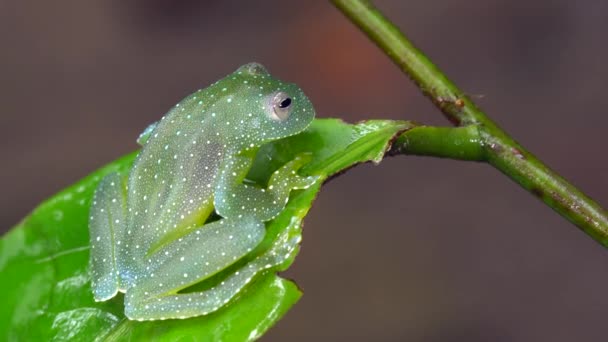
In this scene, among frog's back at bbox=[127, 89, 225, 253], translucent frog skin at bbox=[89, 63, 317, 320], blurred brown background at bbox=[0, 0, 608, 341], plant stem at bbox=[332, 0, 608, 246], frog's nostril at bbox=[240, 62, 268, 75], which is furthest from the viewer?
blurred brown background at bbox=[0, 0, 608, 341]

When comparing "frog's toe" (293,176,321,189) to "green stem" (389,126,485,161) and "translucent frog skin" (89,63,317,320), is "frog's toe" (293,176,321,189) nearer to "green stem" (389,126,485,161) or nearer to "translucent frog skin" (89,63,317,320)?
"translucent frog skin" (89,63,317,320)

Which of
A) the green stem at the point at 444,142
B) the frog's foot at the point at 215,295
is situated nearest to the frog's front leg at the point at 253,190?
Answer: the frog's foot at the point at 215,295

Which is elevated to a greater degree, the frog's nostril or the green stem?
the frog's nostril

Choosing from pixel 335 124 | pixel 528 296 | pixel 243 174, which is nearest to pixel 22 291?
pixel 243 174

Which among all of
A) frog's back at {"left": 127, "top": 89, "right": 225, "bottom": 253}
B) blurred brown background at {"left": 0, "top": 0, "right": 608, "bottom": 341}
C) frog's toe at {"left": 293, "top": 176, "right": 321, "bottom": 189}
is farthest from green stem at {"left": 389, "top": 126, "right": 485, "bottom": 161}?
blurred brown background at {"left": 0, "top": 0, "right": 608, "bottom": 341}

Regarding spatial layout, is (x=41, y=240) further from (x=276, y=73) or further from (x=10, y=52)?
(x=10, y=52)

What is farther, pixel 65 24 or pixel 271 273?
pixel 65 24

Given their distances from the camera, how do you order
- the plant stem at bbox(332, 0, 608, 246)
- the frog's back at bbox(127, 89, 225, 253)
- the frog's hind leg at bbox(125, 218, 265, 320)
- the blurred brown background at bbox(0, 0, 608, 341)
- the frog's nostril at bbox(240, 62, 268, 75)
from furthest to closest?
the blurred brown background at bbox(0, 0, 608, 341) → the frog's nostril at bbox(240, 62, 268, 75) → the frog's back at bbox(127, 89, 225, 253) → the frog's hind leg at bbox(125, 218, 265, 320) → the plant stem at bbox(332, 0, 608, 246)
